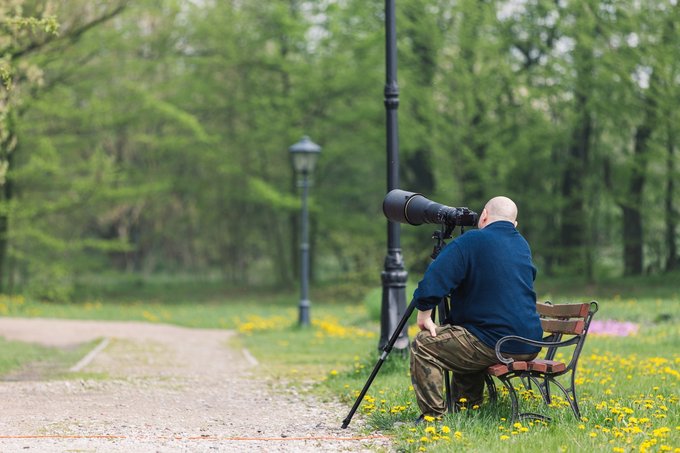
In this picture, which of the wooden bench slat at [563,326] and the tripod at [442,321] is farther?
the tripod at [442,321]

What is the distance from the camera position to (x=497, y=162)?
81.0ft

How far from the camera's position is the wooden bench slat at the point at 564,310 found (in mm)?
6301

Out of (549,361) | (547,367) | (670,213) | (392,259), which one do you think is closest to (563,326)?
(549,361)

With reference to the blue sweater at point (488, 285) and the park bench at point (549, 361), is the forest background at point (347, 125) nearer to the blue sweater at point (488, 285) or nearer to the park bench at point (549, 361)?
the park bench at point (549, 361)

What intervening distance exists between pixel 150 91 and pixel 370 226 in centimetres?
740

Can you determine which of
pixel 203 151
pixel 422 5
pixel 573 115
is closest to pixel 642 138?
pixel 573 115

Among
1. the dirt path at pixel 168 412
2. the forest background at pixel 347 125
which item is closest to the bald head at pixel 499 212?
the dirt path at pixel 168 412

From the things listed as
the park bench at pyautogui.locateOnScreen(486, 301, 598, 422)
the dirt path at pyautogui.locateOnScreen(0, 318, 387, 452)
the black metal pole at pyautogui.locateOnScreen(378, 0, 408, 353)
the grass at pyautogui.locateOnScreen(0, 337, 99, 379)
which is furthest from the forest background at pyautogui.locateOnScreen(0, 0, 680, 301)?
the park bench at pyautogui.locateOnScreen(486, 301, 598, 422)

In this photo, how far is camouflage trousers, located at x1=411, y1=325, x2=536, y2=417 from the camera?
5965 mm

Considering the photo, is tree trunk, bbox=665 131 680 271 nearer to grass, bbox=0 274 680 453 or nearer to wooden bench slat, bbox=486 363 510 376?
grass, bbox=0 274 680 453

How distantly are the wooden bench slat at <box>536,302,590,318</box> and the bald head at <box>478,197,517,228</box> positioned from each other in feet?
2.59

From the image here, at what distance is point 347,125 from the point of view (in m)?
27.4

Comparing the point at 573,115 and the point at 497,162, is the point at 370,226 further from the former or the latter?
the point at 573,115

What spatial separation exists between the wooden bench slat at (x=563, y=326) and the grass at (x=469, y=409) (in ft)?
1.76
